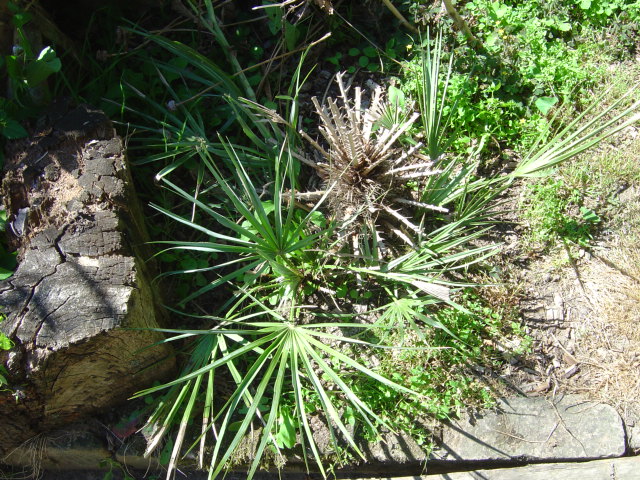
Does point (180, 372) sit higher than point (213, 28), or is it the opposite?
point (213, 28)

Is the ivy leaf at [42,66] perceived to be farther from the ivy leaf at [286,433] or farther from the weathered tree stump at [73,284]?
the ivy leaf at [286,433]

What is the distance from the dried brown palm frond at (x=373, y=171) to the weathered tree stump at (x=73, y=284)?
30.2 inches

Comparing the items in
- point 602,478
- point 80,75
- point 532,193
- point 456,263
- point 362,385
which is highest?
point 80,75

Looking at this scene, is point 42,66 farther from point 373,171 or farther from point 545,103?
point 545,103

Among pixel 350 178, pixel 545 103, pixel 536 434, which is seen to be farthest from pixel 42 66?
pixel 536 434

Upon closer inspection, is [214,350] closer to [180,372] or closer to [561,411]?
[180,372]

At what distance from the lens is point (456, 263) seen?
2273 mm

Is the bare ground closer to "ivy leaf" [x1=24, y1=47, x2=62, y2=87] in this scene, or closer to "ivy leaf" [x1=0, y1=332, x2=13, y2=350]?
"ivy leaf" [x1=0, y1=332, x2=13, y2=350]

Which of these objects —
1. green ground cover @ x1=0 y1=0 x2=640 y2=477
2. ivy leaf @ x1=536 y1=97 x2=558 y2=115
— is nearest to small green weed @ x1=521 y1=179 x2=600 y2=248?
green ground cover @ x1=0 y1=0 x2=640 y2=477

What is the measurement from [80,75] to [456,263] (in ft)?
6.03

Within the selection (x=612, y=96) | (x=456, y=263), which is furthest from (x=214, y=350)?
(x=612, y=96)

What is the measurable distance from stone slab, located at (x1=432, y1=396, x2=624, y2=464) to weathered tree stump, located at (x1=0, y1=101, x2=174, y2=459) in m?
1.17

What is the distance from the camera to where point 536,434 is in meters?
2.12

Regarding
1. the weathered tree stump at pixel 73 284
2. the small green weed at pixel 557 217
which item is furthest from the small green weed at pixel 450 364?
the weathered tree stump at pixel 73 284
